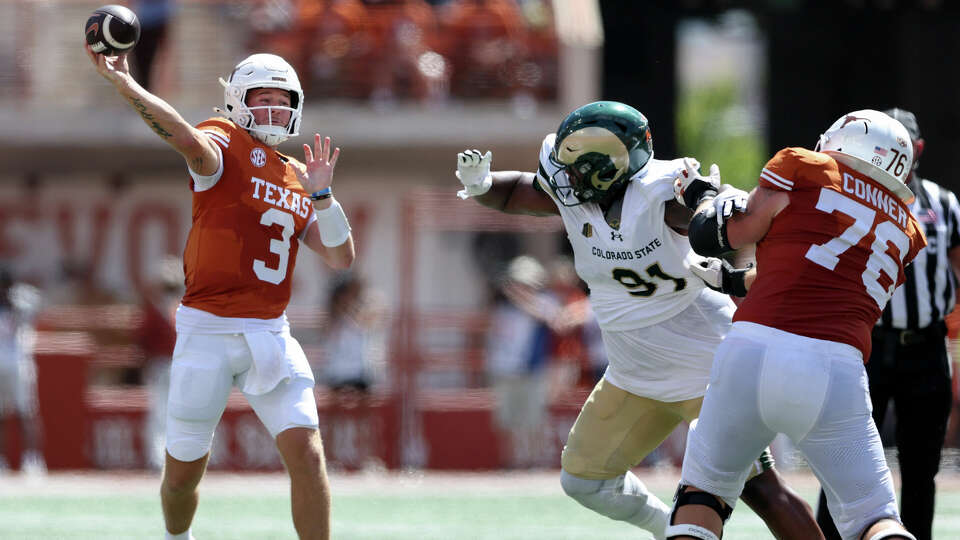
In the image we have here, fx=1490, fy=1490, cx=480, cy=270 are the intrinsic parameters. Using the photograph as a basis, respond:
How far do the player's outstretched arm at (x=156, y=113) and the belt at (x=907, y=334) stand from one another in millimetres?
2817

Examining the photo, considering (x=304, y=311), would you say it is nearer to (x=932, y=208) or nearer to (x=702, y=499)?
(x=932, y=208)

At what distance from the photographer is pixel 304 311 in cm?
1358

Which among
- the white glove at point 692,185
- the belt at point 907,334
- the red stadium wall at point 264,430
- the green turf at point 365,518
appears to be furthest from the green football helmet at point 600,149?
the red stadium wall at point 264,430

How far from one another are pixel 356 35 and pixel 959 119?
6644 millimetres

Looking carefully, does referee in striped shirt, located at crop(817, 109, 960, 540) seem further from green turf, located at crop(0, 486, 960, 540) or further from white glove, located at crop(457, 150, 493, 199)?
white glove, located at crop(457, 150, 493, 199)

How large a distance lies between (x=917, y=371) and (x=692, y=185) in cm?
173

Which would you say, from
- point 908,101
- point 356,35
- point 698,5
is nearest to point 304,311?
point 356,35

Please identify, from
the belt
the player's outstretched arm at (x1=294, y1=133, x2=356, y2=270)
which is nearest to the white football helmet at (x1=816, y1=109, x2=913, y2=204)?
the belt

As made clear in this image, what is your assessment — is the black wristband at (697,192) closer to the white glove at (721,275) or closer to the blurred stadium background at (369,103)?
the white glove at (721,275)

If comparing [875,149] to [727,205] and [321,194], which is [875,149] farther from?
[321,194]

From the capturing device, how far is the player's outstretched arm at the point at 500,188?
5.67 meters

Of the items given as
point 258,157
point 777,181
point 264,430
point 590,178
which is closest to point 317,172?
point 258,157

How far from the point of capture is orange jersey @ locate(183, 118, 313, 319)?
5.54 m

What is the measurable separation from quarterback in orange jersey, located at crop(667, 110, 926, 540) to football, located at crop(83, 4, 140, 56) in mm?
2139
